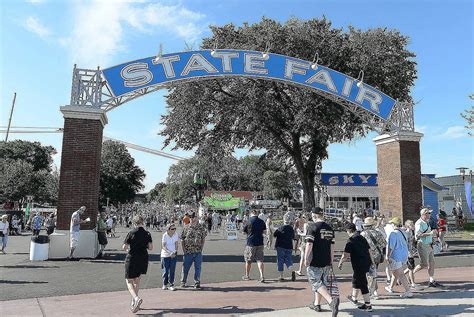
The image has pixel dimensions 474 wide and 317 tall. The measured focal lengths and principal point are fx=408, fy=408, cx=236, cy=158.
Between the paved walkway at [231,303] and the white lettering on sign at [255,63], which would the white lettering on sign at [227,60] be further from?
the paved walkway at [231,303]

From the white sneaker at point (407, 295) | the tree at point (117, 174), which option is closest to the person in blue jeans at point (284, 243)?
the white sneaker at point (407, 295)

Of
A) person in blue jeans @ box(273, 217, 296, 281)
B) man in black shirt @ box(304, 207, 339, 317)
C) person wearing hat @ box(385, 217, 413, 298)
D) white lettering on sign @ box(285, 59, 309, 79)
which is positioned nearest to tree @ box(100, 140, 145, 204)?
white lettering on sign @ box(285, 59, 309, 79)

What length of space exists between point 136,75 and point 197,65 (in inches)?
92.0

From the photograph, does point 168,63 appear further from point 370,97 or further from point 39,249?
point 370,97

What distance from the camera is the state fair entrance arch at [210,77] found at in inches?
554

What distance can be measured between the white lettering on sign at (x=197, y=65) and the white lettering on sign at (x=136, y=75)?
135 cm

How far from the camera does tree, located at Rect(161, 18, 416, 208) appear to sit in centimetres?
2508

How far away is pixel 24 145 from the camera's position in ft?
251

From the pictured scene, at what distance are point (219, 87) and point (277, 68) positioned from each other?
1095cm

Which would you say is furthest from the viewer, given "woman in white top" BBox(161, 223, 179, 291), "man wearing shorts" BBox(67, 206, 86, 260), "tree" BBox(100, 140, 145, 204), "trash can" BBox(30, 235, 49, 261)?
"tree" BBox(100, 140, 145, 204)

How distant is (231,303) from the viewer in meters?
7.98

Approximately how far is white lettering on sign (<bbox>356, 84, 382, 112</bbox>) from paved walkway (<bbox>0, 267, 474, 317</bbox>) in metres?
9.62

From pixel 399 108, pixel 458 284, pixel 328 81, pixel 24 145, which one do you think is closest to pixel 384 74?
pixel 399 108

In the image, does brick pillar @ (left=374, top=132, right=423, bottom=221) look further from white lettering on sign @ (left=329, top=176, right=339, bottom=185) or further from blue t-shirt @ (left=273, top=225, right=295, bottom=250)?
white lettering on sign @ (left=329, top=176, right=339, bottom=185)
